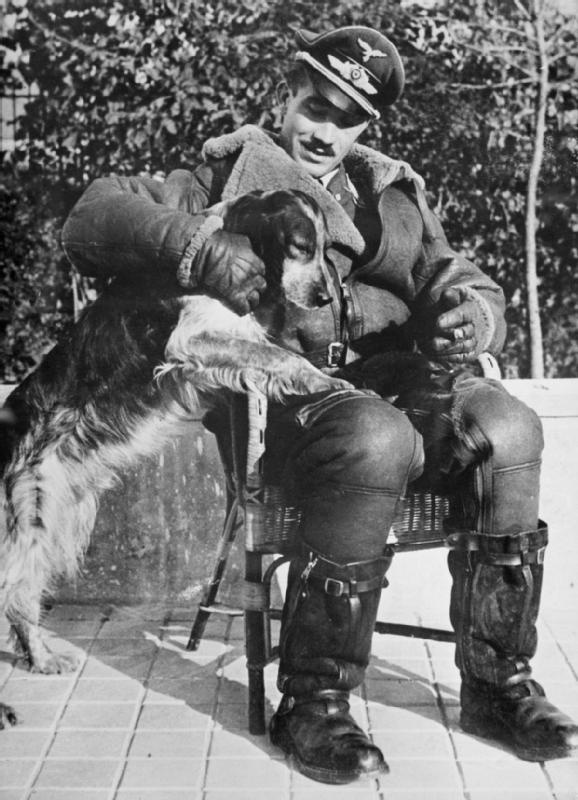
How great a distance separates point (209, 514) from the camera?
10.4 feet

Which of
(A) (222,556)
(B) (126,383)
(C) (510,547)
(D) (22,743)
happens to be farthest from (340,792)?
(B) (126,383)

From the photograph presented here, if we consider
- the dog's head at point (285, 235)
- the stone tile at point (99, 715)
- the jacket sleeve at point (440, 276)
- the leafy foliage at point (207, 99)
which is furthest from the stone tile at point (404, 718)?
the leafy foliage at point (207, 99)

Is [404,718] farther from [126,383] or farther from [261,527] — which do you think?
[126,383]

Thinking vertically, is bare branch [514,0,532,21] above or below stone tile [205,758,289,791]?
→ above

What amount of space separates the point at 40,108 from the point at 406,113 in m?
1.13

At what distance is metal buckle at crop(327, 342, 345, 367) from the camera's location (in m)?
2.54

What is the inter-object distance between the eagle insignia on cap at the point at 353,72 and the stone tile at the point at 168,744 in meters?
1.65

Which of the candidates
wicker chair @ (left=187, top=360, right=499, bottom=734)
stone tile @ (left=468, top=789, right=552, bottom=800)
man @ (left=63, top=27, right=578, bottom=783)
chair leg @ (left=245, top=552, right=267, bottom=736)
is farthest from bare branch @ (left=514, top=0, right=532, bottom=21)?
stone tile @ (left=468, top=789, right=552, bottom=800)

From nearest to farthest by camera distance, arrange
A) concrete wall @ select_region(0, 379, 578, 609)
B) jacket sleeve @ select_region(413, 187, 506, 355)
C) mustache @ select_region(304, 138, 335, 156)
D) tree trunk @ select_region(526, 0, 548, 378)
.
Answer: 1. mustache @ select_region(304, 138, 335, 156)
2. jacket sleeve @ select_region(413, 187, 506, 355)
3. tree trunk @ select_region(526, 0, 548, 378)
4. concrete wall @ select_region(0, 379, 578, 609)

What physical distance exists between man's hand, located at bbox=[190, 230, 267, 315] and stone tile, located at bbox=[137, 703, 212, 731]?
3.35 ft

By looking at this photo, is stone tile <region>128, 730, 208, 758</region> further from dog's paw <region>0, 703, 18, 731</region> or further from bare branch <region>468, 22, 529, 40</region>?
bare branch <region>468, 22, 529, 40</region>

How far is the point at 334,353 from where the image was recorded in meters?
2.55

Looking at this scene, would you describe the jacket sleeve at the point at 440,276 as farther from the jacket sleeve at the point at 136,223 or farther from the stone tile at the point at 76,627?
the stone tile at the point at 76,627

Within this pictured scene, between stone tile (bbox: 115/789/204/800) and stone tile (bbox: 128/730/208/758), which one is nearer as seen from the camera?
stone tile (bbox: 115/789/204/800)
